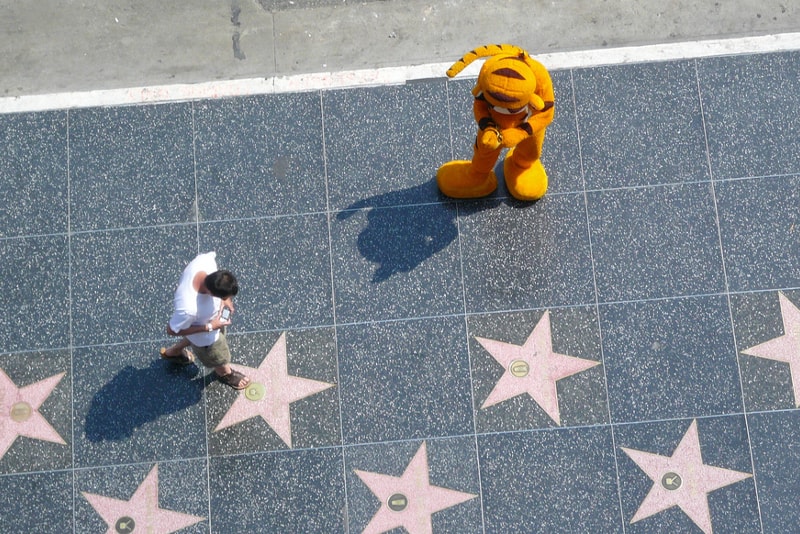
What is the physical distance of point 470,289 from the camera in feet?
16.1

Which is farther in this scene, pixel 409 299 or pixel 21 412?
pixel 409 299

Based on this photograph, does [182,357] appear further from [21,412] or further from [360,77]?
[360,77]

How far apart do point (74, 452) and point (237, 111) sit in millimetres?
2484

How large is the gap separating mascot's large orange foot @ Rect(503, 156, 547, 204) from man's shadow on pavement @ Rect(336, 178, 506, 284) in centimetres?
19

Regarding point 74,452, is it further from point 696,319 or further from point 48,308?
point 696,319

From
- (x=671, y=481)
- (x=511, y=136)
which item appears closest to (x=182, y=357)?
(x=511, y=136)

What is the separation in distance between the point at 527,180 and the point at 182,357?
97.8 inches

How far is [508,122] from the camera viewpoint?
420 cm

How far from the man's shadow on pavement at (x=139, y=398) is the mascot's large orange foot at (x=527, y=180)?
7.86 ft

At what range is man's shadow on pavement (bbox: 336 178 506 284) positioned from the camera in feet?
16.3

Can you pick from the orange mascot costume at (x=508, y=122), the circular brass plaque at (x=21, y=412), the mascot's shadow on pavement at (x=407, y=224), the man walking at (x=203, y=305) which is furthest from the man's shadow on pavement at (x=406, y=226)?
the circular brass plaque at (x=21, y=412)

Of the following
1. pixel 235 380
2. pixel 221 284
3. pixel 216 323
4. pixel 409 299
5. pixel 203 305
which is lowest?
pixel 235 380

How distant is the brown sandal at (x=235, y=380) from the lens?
472cm

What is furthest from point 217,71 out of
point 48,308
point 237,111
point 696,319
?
point 696,319
